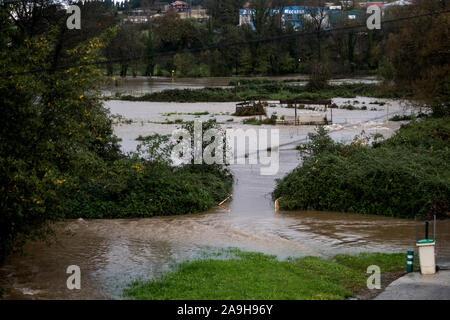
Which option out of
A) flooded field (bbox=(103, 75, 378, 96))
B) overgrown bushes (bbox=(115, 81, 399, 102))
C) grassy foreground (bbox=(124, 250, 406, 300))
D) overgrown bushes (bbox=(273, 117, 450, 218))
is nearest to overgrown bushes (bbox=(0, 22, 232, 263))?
grassy foreground (bbox=(124, 250, 406, 300))

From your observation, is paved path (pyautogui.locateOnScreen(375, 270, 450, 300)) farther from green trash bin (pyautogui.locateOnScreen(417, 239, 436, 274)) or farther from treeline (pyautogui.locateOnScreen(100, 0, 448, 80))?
treeline (pyautogui.locateOnScreen(100, 0, 448, 80))

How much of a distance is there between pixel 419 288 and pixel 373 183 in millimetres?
9814

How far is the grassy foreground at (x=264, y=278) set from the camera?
39.4ft

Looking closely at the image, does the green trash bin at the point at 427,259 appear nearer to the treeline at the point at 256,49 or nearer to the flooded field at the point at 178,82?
the flooded field at the point at 178,82

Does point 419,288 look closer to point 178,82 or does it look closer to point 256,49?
point 178,82

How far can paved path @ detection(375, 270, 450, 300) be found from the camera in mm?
11867

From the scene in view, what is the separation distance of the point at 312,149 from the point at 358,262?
11.3 metres

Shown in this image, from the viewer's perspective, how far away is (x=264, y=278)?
13016 mm

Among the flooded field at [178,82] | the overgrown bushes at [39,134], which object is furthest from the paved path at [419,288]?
the flooded field at [178,82]

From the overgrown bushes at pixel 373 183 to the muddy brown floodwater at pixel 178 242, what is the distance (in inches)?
24.4

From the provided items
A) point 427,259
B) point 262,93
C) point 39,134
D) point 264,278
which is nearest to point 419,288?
point 427,259

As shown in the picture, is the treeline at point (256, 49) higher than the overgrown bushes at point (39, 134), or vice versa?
the treeline at point (256, 49)
